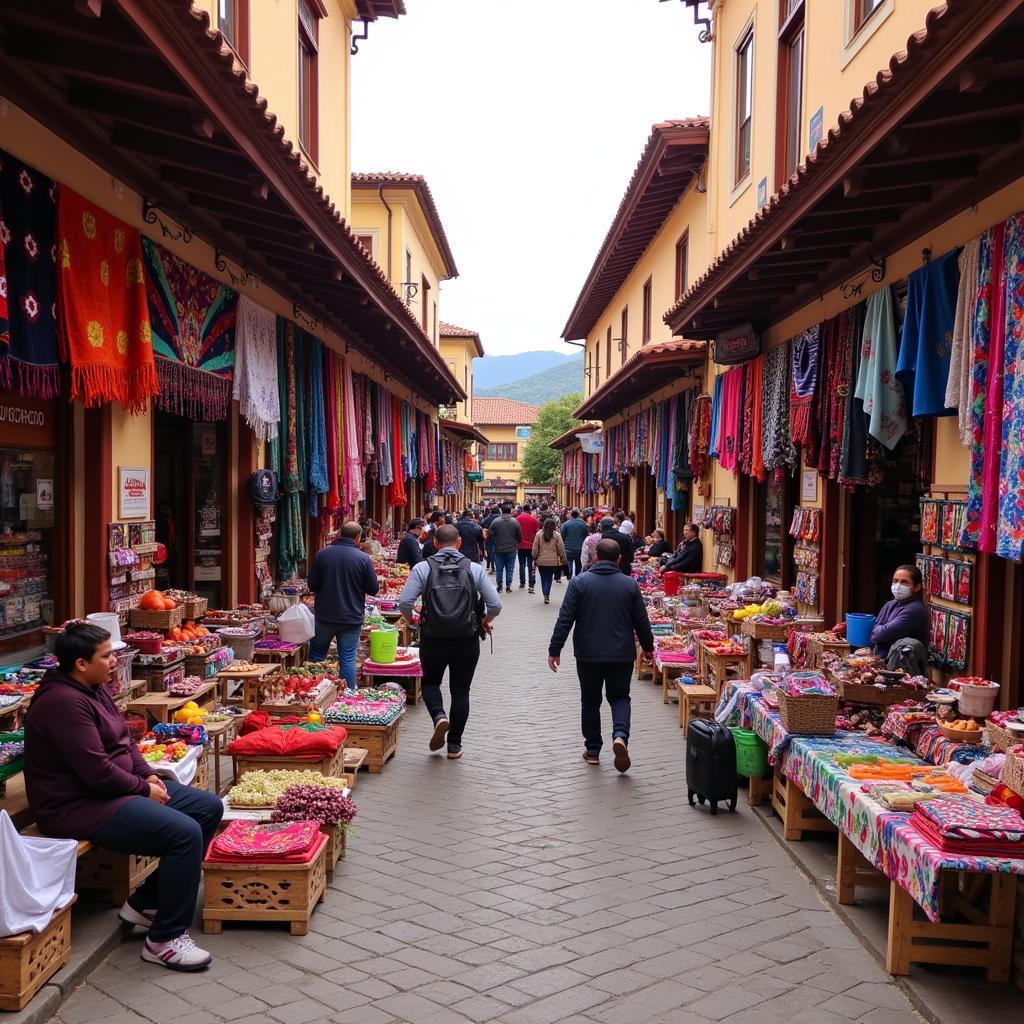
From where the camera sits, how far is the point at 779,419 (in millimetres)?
10211

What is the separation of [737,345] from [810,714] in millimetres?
6376

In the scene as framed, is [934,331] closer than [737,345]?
Yes

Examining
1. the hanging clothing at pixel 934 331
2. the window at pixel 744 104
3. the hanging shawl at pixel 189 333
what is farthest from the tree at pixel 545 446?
the hanging clothing at pixel 934 331

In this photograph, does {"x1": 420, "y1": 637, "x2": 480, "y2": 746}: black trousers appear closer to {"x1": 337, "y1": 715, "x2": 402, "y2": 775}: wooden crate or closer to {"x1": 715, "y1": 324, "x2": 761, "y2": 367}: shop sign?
{"x1": 337, "y1": 715, "x2": 402, "y2": 775}: wooden crate

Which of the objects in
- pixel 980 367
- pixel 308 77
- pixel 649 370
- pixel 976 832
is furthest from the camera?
pixel 649 370

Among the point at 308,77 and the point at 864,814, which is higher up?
the point at 308,77

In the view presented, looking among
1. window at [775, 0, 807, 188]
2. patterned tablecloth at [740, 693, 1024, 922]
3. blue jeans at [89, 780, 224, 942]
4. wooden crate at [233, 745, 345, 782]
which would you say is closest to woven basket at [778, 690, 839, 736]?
patterned tablecloth at [740, 693, 1024, 922]

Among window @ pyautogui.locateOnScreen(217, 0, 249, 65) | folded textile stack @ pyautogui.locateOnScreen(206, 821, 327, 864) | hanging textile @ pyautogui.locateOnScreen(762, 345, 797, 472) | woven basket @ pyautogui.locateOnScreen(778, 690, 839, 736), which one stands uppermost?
window @ pyautogui.locateOnScreen(217, 0, 249, 65)

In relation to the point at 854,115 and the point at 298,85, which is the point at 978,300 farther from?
the point at 298,85

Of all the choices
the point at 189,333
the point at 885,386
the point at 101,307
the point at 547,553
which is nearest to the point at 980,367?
the point at 885,386

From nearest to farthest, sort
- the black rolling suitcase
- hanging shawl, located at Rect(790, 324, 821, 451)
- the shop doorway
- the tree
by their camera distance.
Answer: the black rolling suitcase < hanging shawl, located at Rect(790, 324, 821, 451) < the shop doorway < the tree

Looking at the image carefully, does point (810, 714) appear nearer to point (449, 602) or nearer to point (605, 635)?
point (605, 635)

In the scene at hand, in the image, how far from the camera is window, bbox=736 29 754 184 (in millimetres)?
12984

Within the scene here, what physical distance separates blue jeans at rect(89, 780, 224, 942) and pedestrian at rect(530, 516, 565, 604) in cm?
1579
